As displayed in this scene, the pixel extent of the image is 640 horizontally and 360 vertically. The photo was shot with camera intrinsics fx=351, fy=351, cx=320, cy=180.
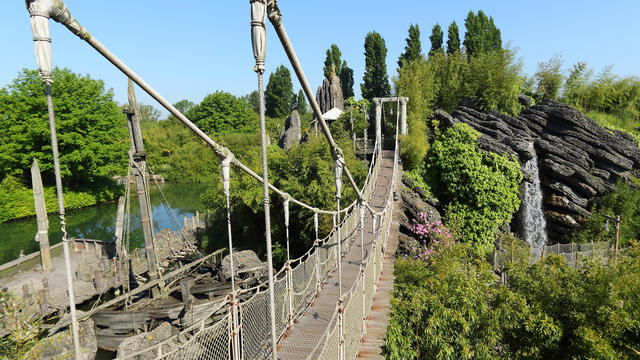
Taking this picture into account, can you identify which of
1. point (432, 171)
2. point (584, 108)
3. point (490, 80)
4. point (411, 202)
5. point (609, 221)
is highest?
point (490, 80)

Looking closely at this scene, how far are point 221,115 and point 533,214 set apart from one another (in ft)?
92.6

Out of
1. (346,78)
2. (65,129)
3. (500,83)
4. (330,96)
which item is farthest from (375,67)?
(65,129)

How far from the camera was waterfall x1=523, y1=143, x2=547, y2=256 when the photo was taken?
36.9 ft

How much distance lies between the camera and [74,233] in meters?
15.3

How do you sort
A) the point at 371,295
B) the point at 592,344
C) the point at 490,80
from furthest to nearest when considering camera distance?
the point at 490,80
the point at 371,295
the point at 592,344

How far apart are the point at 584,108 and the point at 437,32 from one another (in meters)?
11.5

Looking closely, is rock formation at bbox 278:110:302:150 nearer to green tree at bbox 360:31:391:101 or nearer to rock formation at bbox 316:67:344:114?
rock formation at bbox 316:67:344:114

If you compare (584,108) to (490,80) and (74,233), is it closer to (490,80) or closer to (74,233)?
(490,80)

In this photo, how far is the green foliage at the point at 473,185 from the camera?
10188mm

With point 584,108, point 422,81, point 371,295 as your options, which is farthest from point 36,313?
point 584,108

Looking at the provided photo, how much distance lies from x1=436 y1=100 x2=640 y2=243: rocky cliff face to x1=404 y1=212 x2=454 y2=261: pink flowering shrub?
144 inches

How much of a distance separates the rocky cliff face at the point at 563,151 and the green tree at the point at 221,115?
79.6 feet

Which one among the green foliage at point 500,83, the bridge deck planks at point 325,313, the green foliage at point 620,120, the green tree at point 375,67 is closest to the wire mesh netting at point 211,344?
the bridge deck planks at point 325,313

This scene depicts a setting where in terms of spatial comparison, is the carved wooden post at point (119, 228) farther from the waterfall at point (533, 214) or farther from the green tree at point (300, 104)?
the green tree at point (300, 104)
